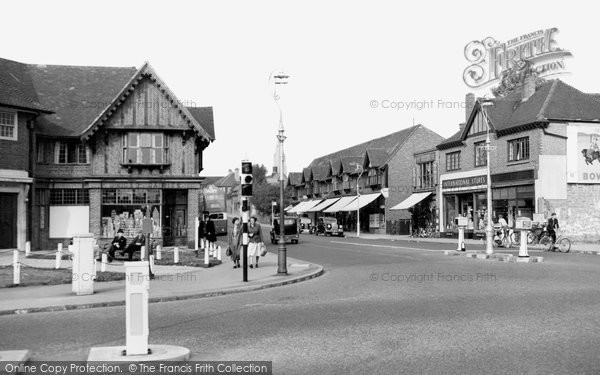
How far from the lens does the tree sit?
5428cm

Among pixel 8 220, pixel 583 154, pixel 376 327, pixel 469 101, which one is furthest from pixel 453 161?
pixel 376 327

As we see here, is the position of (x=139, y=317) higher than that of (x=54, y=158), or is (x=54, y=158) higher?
(x=54, y=158)

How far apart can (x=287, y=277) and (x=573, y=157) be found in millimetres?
26407

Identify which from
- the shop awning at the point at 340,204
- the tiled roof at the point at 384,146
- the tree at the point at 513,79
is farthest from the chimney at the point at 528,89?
the shop awning at the point at 340,204

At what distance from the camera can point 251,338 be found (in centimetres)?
895

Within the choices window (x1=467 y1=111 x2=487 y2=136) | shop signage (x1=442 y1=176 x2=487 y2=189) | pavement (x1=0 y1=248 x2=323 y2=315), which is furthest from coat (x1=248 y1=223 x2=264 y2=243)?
window (x1=467 y1=111 x2=487 y2=136)

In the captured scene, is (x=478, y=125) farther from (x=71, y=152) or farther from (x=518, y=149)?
(x=71, y=152)

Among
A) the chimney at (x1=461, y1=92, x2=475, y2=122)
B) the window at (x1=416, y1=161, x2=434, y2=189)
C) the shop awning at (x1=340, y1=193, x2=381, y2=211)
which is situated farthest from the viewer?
the shop awning at (x1=340, y1=193, x2=381, y2=211)

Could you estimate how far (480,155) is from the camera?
147 feet

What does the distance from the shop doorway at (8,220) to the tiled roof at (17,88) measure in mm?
4209

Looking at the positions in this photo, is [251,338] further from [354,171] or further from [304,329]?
[354,171]

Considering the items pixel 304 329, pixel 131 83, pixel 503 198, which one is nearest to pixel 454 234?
pixel 503 198

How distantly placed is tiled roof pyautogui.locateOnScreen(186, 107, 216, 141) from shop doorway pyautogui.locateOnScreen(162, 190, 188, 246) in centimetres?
439

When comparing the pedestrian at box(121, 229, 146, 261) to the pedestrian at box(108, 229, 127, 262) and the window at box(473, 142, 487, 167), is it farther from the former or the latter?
the window at box(473, 142, 487, 167)
